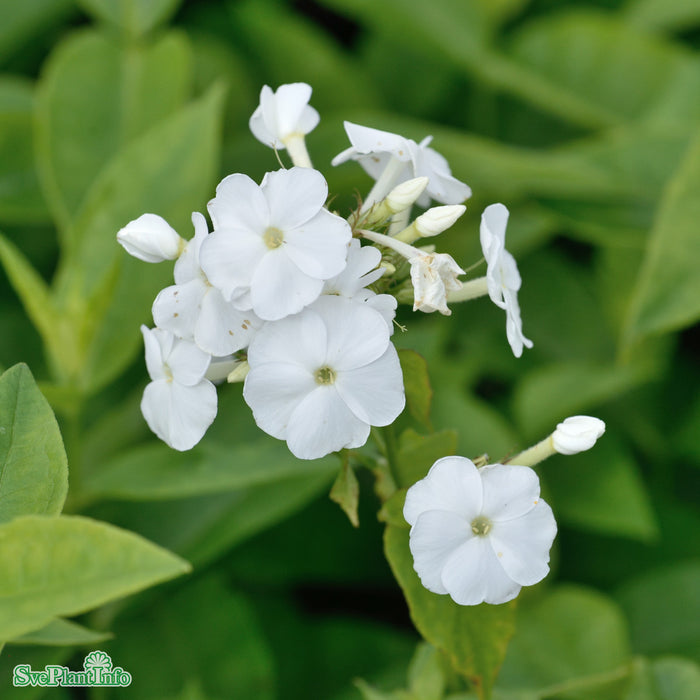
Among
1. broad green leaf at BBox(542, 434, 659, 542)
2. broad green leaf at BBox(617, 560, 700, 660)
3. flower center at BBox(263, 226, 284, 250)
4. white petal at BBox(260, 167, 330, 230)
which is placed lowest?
broad green leaf at BBox(617, 560, 700, 660)

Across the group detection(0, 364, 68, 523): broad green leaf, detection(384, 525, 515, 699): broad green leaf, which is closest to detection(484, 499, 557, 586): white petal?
detection(384, 525, 515, 699): broad green leaf

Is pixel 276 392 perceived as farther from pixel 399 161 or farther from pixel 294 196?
pixel 399 161

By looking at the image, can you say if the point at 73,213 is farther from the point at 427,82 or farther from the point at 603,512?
the point at 603,512

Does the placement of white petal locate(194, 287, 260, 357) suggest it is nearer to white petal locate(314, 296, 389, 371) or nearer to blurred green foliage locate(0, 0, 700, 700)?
white petal locate(314, 296, 389, 371)

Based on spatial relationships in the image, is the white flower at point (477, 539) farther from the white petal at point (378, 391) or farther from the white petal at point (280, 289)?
the white petal at point (280, 289)

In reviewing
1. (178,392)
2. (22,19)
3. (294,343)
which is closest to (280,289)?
(294,343)

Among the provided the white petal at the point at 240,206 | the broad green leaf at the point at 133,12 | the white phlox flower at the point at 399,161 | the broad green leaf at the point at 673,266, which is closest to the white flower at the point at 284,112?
the white phlox flower at the point at 399,161

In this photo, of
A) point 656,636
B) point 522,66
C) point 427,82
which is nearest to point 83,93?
point 427,82

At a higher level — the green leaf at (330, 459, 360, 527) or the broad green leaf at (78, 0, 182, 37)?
the broad green leaf at (78, 0, 182, 37)
